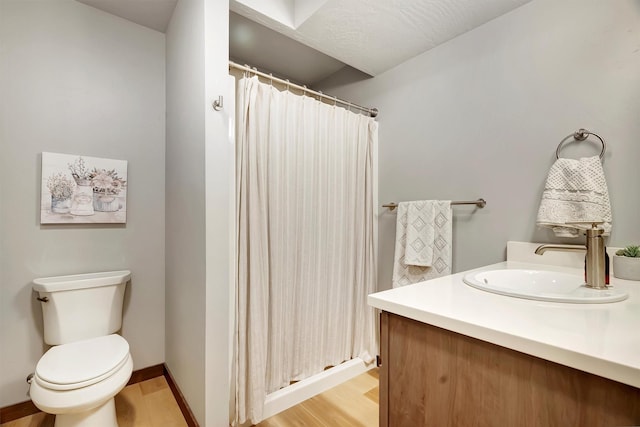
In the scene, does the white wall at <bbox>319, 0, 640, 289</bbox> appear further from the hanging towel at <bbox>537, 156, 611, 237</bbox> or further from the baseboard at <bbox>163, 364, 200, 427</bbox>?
the baseboard at <bbox>163, 364, 200, 427</bbox>

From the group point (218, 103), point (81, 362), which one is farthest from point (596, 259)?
point (81, 362)

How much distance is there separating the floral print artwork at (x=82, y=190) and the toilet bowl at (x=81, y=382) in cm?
74

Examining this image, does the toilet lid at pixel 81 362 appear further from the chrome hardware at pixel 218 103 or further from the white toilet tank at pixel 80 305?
the chrome hardware at pixel 218 103

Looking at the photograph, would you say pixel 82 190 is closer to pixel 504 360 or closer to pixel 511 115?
pixel 504 360

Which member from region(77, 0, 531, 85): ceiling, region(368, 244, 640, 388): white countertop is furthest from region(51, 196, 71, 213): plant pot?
region(368, 244, 640, 388): white countertop

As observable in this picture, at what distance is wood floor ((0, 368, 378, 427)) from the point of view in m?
1.54

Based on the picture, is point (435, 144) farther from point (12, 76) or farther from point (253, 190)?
point (12, 76)

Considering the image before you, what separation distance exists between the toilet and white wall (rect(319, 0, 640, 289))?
1.76 meters

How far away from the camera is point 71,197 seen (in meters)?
1.70

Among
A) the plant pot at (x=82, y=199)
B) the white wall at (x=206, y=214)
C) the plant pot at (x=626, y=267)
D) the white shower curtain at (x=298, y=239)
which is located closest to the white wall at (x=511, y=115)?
the plant pot at (x=626, y=267)

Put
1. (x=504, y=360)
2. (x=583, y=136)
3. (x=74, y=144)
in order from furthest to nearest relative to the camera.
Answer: (x=74, y=144) → (x=583, y=136) → (x=504, y=360)

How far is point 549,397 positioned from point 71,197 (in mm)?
2311

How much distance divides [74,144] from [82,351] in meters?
1.20

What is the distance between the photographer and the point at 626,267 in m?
1.08
